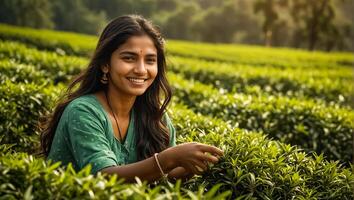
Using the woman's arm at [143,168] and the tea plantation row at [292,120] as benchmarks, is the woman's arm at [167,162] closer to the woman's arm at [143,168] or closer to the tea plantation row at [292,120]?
the woman's arm at [143,168]

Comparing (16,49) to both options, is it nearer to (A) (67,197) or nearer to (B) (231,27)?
(A) (67,197)

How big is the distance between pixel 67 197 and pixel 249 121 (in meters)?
4.05

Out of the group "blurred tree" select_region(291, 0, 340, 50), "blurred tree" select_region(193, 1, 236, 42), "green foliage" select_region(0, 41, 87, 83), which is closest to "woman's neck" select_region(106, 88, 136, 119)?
"green foliage" select_region(0, 41, 87, 83)

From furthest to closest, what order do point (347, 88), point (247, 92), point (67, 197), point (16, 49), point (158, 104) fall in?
point (347, 88) → point (16, 49) → point (247, 92) → point (158, 104) → point (67, 197)

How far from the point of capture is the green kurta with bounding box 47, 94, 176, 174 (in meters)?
2.38

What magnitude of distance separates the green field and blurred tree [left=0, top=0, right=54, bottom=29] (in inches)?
1415

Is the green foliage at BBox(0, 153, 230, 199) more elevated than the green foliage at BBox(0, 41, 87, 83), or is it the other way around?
the green foliage at BBox(0, 153, 230, 199)

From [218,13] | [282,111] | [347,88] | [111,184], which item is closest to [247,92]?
[282,111]

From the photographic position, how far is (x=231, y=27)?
6412 centimetres

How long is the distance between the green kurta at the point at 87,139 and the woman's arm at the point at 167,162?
0.09m

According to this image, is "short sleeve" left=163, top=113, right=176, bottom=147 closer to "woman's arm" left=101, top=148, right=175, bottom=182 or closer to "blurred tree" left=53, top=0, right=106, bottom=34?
"woman's arm" left=101, top=148, right=175, bottom=182

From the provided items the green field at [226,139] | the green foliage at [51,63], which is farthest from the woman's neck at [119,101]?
the green foliage at [51,63]

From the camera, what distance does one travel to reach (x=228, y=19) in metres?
64.1

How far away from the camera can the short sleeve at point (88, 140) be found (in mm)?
2342
